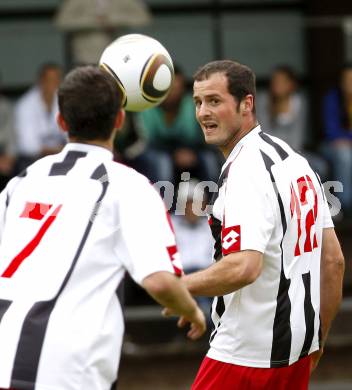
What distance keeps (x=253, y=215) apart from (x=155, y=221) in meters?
0.73

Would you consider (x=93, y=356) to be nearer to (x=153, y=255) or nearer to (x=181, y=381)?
(x=153, y=255)

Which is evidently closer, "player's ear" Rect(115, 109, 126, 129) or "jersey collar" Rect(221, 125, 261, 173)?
"player's ear" Rect(115, 109, 126, 129)

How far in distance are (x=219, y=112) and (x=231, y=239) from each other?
71 centimetres

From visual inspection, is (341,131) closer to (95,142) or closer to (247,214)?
(247,214)

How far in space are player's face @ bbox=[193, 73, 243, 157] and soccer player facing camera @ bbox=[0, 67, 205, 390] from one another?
3.10 feet

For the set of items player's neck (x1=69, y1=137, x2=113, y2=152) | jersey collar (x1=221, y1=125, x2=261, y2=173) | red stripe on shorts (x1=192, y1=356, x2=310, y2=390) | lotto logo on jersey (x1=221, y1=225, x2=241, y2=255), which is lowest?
red stripe on shorts (x1=192, y1=356, x2=310, y2=390)

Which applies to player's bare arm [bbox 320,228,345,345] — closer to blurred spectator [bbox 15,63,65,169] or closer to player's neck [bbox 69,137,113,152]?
player's neck [bbox 69,137,113,152]

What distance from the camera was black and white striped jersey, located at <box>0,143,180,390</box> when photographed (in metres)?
4.07

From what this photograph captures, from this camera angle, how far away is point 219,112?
511 cm

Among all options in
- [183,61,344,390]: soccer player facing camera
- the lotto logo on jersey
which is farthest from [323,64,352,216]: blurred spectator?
the lotto logo on jersey

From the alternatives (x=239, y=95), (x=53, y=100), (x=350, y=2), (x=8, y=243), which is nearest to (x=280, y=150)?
(x=239, y=95)

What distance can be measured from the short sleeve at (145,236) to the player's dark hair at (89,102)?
12.6 inches

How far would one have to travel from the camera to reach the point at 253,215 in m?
4.73

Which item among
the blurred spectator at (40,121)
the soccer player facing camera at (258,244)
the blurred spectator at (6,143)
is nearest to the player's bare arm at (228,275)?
the soccer player facing camera at (258,244)
